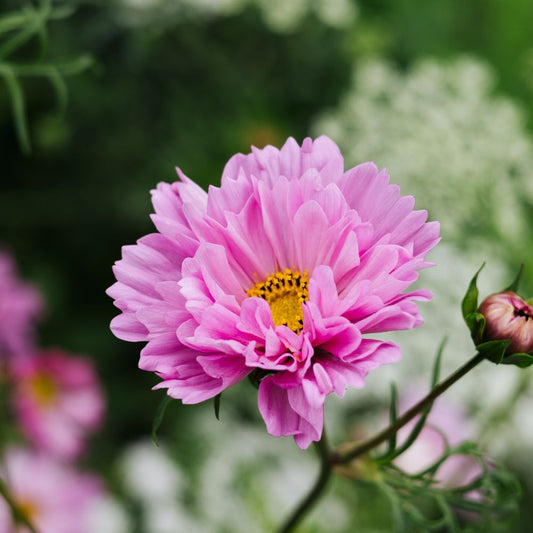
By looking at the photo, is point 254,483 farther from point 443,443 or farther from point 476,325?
point 476,325

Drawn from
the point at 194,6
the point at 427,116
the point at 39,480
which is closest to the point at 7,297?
the point at 39,480

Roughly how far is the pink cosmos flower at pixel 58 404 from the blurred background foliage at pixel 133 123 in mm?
161

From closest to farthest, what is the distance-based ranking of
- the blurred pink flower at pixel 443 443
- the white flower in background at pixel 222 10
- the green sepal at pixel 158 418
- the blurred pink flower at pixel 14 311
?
the green sepal at pixel 158 418 < the blurred pink flower at pixel 443 443 < the blurred pink flower at pixel 14 311 < the white flower in background at pixel 222 10

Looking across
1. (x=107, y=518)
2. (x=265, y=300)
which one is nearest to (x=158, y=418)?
(x=265, y=300)

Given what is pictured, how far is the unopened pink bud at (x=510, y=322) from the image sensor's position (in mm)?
373

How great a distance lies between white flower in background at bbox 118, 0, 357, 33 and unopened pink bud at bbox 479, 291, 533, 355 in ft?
2.72

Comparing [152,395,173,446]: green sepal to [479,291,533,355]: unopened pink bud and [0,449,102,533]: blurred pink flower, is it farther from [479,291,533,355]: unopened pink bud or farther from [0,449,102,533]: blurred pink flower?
[0,449,102,533]: blurred pink flower

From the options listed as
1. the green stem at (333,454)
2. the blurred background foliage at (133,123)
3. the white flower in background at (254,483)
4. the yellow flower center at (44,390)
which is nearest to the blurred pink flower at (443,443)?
the white flower in background at (254,483)

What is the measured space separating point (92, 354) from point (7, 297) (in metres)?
0.28

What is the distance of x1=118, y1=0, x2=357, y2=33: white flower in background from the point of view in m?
1.12

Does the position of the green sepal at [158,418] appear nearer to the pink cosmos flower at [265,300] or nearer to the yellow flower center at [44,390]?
the pink cosmos flower at [265,300]

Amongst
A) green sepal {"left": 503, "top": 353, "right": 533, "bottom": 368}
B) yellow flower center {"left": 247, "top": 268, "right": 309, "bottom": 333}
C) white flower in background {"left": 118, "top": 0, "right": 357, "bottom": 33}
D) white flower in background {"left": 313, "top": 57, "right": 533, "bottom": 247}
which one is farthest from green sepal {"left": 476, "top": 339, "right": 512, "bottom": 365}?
white flower in background {"left": 118, "top": 0, "right": 357, "bottom": 33}

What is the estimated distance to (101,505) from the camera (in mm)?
1081

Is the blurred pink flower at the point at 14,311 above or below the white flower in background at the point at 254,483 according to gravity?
above
